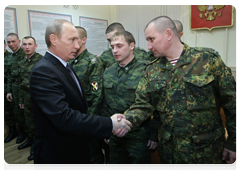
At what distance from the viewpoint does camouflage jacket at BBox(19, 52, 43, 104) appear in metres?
2.94

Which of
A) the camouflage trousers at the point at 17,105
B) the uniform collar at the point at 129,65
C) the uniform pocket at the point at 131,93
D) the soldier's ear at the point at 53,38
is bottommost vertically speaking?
the camouflage trousers at the point at 17,105

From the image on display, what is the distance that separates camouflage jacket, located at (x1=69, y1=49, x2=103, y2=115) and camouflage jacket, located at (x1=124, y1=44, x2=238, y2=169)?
0.87m

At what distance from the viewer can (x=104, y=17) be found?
5156mm

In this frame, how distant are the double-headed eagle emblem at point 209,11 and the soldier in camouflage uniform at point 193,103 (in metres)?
2.87

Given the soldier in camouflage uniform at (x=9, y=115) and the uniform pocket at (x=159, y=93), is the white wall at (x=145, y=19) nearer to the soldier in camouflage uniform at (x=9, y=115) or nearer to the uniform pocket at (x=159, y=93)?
the soldier in camouflage uniform at (x=9, y=115)

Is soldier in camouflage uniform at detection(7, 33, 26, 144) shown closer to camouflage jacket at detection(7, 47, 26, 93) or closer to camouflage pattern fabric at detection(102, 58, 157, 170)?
camouflage jacket at detection(7, 47, 26, 93)

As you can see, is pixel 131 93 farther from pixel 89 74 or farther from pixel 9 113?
pixel 9 113

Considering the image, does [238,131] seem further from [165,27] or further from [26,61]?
[26,61]

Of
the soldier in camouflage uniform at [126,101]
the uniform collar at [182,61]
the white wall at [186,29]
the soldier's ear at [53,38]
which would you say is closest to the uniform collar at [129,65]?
the soldier in camouflage uniform at [126,101]

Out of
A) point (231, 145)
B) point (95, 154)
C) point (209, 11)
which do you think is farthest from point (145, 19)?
point (231, 145)

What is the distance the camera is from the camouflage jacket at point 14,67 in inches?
131

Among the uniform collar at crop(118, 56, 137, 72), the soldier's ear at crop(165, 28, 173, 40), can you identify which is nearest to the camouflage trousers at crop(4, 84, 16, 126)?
the uniform collar at crop(118, 56, 137, 72)

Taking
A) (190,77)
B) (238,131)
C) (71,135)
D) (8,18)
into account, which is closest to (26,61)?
(8,18)

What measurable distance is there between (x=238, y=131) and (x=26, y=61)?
3.15 m
